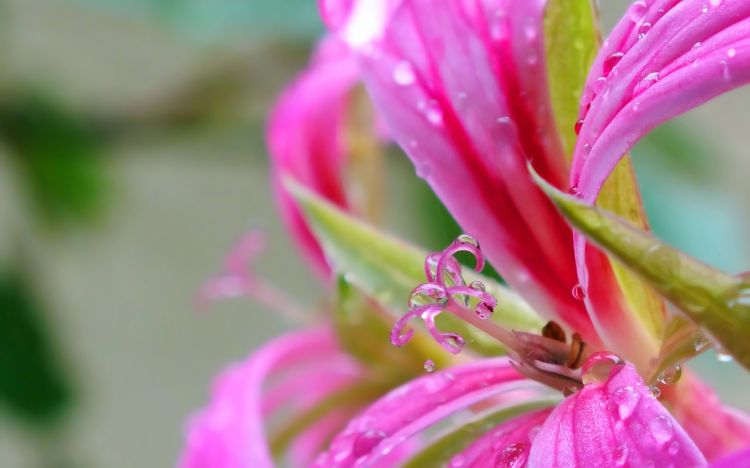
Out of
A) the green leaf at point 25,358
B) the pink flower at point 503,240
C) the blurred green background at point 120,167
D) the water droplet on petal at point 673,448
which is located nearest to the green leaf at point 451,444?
the pink flower at point 503,240

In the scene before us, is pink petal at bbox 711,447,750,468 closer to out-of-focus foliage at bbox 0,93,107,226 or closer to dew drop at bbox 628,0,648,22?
dew drop at bbox 628,0,648,22

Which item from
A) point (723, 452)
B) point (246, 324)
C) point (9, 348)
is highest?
point (246, 324)

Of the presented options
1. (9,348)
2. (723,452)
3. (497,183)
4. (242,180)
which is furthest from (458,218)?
(242,180)

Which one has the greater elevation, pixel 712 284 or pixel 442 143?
pixel 442 143

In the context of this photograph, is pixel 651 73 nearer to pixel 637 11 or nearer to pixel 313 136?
pixel 637 11

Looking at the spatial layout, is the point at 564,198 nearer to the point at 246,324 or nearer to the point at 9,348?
the point at 9,348

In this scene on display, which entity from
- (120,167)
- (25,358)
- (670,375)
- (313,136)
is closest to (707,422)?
(670,375)

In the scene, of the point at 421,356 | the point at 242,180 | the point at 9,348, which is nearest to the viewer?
the point at 421,356
